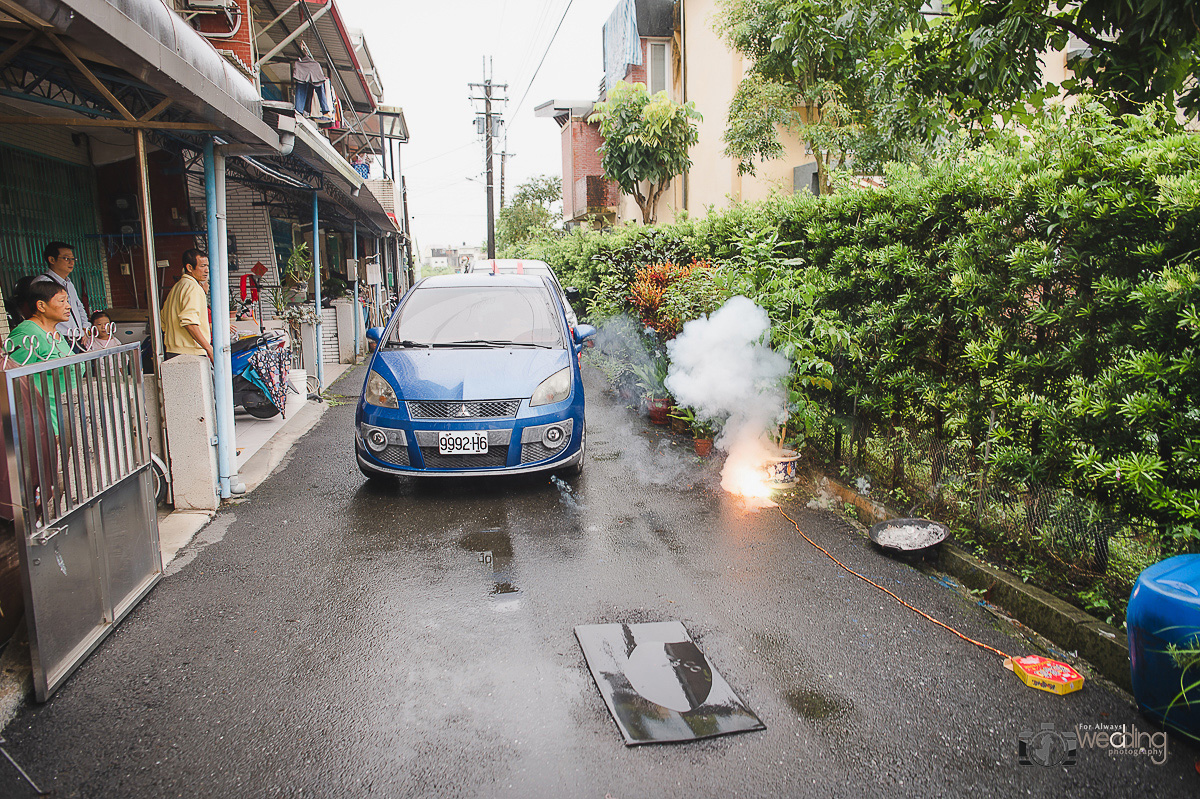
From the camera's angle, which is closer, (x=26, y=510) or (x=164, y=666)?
(x=26, y=510)

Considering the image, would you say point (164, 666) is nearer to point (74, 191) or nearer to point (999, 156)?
point (999, 156)

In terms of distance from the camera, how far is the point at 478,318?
662cm

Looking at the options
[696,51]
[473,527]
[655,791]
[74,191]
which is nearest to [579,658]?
[655,791]

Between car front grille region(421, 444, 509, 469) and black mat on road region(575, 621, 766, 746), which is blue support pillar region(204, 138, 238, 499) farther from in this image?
black mat on road region(575, 621, 766, 746)

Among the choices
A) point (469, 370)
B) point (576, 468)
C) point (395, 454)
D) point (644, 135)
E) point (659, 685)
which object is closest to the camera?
point (659, 685)

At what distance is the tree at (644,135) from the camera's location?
18688 millimetres

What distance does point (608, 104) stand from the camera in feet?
63.7

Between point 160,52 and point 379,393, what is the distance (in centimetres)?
278

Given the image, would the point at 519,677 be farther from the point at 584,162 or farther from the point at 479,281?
the point at 584,162

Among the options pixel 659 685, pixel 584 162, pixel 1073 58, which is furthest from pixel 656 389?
pixel 584 162

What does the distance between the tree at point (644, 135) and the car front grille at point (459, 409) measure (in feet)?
49.2

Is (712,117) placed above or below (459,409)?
above

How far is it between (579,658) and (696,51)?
22.2 metres

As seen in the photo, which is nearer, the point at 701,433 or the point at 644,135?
the point at 701,433
